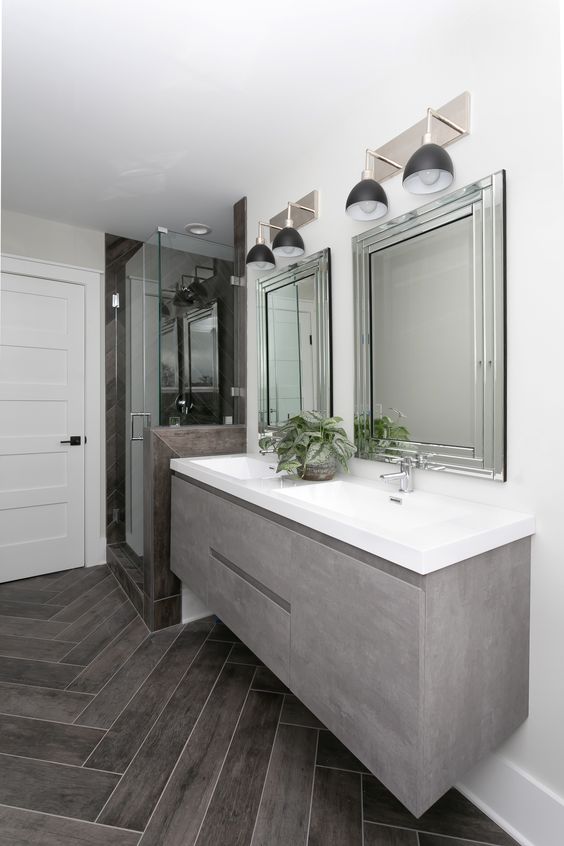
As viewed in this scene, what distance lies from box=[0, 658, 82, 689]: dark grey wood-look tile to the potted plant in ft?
4.42

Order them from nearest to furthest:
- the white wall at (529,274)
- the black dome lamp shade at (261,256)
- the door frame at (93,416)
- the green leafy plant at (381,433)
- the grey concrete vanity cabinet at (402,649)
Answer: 1. the grey concrete vanity cabinet at (402,649)
2. the white wall at (529,274)
3. the green leafy plant at (381,433)
4. the black dome lamp shade at (261,256)
5. the door frame at (93,416)

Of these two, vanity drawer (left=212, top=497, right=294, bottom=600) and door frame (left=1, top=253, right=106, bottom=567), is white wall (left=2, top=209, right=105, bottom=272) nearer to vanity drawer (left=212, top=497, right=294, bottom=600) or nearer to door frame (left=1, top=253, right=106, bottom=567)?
door frame (left=1, top=253, right=106, bottom=567)

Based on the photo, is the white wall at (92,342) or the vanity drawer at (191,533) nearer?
the vanity drawer at (191,533)

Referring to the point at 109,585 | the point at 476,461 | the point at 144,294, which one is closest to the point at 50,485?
the point at 109,585

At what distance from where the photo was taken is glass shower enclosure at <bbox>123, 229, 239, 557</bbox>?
2.58 meters

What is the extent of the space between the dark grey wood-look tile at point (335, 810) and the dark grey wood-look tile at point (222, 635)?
3.02ft

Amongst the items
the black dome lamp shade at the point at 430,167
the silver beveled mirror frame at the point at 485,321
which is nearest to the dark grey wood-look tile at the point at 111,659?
the silver beveled mirror frame at the point at 485,321

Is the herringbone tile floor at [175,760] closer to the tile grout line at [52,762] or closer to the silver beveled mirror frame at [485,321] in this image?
the tile grout line at [52,762]

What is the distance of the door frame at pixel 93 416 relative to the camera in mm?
3363

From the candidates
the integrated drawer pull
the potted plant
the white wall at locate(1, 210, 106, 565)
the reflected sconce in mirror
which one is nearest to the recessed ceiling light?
the white wall at locate(1, 210, 106, 565)

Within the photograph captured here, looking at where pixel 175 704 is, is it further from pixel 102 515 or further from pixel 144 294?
pixel 144 294

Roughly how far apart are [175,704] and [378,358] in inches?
64.3

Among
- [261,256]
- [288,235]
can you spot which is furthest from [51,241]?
[288,235]

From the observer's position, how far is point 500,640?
1.22 m
